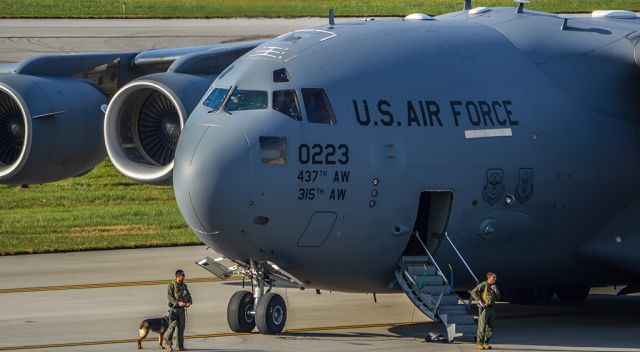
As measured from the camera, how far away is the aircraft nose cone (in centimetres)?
1995

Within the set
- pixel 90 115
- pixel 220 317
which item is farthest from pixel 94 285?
pixel 220 317

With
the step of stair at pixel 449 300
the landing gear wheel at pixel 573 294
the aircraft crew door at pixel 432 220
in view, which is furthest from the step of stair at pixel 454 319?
the landing gear wheel at pixel 573 294

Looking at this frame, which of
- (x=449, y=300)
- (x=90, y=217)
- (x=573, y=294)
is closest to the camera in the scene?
(x=449, y=300)

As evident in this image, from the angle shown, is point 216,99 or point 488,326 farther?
point 216,99

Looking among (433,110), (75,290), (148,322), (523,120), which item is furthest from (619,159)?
(75,290)

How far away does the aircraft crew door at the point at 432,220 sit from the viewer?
841 inches

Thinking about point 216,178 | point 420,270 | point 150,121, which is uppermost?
point 150,121

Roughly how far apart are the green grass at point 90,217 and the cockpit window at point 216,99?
12.3m

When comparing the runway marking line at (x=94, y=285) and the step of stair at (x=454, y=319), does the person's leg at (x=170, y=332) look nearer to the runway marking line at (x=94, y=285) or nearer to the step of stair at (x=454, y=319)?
the step of stair at (x=454, y=319)

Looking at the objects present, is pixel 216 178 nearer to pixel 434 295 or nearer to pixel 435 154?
pixel 435 154

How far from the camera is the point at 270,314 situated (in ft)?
68.3

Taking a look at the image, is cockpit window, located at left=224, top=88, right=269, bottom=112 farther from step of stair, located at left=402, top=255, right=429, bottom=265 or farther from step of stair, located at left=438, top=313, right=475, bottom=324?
step of stair, located at left=438, top=313, right=475, bottom=324

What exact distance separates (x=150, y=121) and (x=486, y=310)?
838 cm

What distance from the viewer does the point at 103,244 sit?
33.3 m
